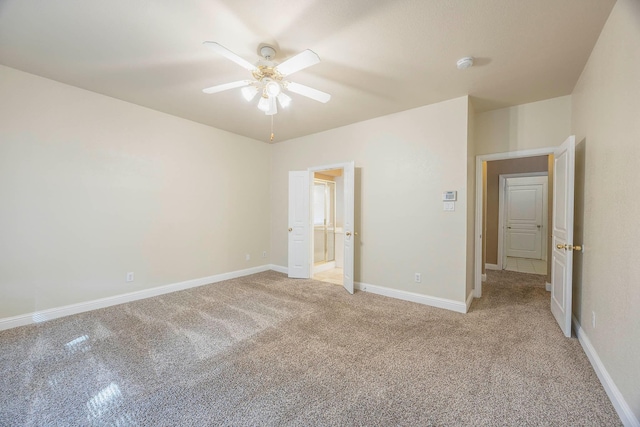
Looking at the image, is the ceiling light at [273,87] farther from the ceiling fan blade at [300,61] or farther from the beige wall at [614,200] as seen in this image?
the beige wall at [614,200]

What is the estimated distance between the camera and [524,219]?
6.71 metres

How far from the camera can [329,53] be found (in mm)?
2350

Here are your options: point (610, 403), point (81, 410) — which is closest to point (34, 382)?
point (81, 410)

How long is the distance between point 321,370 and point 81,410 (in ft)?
5.21

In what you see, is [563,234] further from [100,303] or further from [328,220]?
[100,303]

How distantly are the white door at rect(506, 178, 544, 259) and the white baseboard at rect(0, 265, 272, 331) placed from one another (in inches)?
282

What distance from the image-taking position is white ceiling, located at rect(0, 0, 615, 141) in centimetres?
184

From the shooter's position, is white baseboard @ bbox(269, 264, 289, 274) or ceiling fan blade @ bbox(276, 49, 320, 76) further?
white baseboard @ bbox(269, 264, 289, 274)

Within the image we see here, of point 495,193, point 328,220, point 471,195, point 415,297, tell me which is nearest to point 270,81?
point 471,195

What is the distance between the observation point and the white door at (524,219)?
21.3 feet

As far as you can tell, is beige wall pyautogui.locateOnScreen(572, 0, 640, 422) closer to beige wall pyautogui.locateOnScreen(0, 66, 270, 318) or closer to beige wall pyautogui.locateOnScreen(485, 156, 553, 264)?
beige wall pyautogui.locateOnScreen(485, 156, 553, 264)

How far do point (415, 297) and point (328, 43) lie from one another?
10.8ft

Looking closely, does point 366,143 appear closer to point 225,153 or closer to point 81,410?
point 225,153

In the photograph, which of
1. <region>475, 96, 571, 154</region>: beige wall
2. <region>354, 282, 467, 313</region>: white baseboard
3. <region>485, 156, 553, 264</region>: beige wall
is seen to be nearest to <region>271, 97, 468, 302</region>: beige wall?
<region>354, 282, 467, 313</region>: white baseboard
